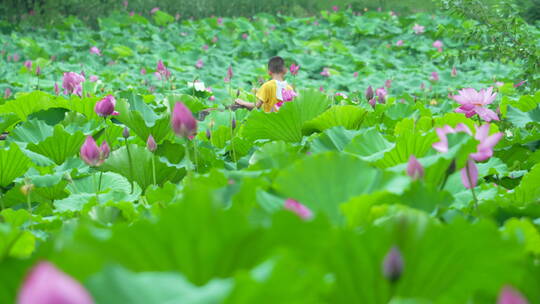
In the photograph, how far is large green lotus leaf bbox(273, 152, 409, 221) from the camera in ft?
2.71

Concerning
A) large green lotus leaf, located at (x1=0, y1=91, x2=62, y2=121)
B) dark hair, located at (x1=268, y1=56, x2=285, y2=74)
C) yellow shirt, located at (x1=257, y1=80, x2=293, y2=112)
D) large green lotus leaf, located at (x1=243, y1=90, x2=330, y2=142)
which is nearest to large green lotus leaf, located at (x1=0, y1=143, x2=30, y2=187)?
large green lotus leaf, located at (x1=243, y1=90, x2=330, y2=142)

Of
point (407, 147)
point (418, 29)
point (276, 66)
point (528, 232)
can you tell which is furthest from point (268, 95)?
point (418, 29)

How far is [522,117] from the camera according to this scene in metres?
2.05

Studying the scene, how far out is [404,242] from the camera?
583 mm

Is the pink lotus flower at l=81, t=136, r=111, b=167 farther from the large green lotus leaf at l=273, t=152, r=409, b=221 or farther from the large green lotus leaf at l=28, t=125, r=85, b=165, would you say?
the large green lotus leaf at l=273, t=152, r=409, b=221

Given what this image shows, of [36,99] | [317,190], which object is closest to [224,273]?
[317,190]

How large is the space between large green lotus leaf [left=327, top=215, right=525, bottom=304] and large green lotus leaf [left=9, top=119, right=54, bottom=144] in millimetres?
1552

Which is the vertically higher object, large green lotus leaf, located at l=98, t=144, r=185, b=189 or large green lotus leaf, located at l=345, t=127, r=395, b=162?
large green lotus leaf, located at l=345, t=127, r=395, b=162

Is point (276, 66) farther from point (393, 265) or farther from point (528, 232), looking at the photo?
point (393, 265)

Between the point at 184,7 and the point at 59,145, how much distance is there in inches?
468

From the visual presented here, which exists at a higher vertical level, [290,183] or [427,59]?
[290,183]

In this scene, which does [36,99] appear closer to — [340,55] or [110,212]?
[110,212]

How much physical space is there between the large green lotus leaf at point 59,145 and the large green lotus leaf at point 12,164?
7.0 inches

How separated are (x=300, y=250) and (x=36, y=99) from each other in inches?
79.2
